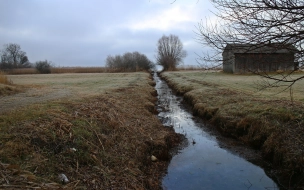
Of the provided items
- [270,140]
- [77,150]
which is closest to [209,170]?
[270,140]

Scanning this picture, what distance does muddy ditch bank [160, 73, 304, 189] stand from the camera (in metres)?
5.60

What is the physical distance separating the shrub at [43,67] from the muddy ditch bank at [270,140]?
197ft

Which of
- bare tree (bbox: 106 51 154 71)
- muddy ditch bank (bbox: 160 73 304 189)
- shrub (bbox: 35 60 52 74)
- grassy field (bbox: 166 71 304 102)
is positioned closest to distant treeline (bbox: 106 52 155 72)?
bare tree (bbox: 106 51 154 71)

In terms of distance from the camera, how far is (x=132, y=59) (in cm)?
7412

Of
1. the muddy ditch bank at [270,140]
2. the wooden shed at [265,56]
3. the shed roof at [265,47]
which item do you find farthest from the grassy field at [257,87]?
the muddy ditch bank at [270,140]

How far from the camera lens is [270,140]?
22.7 ft

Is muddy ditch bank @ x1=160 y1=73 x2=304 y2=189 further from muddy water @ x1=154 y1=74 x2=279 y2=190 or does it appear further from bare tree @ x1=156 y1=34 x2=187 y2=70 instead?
bare tree @ x1=156 y1=34 x2=187 y2=70

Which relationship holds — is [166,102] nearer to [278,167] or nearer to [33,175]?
[278,167]

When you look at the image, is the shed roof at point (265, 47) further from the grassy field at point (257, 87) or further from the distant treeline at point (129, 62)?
the distant treeline at point (129, 62)

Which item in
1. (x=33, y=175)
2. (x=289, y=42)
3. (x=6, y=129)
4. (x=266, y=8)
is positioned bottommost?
(x=33, y=175)

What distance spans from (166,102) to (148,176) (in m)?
10.4

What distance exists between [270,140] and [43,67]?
64548 mm

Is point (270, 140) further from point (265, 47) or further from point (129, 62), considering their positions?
point (129, 62)

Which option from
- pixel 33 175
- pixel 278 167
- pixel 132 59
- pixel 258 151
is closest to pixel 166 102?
pixel 258 151
